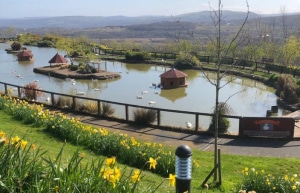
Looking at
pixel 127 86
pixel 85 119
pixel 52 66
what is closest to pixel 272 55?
pixel 127 86

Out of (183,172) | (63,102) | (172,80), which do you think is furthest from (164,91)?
(183,172)

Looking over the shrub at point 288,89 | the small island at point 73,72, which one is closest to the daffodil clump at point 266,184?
the shrub at point 288,89

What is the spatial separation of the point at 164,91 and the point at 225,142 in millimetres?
13037

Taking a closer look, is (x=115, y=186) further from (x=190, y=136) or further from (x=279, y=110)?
(x=279, y=110)

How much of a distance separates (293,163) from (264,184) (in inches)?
134

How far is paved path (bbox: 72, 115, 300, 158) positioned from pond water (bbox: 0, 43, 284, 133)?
6.45 feet

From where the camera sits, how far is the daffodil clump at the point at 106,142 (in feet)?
28.1

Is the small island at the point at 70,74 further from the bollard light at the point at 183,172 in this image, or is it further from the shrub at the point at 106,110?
the bollard light at the point at 183,172

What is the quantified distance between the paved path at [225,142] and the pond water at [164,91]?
196 centimetres

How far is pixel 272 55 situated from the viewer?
41.0 meters

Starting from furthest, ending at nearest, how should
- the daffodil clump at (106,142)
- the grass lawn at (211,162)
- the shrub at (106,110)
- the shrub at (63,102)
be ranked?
the shrub at (63,102), the shrub at (106,110), the daffodil clump at (106,142), the grass lawn at (211,162)

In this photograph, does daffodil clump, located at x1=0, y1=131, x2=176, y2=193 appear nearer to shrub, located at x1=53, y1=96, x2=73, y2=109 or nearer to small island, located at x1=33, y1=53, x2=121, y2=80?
shrub, located at x1=53, y1=96, x2=73, y2=109

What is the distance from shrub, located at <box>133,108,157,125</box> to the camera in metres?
14.6

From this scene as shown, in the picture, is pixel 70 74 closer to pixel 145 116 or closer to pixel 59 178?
pixel 145 116
